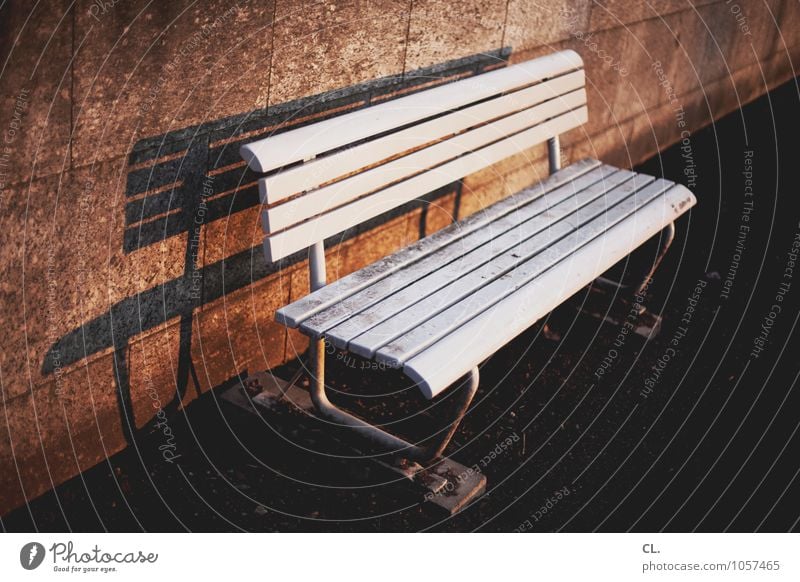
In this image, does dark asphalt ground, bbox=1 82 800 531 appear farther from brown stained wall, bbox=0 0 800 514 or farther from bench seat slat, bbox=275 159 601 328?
bench seat slat, bbox=275 159 601 328

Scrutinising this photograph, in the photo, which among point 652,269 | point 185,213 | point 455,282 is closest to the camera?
point 185,213

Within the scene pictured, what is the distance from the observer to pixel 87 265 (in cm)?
300

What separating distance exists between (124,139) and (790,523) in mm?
2602

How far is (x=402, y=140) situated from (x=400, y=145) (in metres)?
0.02

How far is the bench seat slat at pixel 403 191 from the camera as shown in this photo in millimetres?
3117

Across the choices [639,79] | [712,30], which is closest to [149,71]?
[639,79]

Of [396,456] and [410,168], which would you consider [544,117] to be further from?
[396,456]

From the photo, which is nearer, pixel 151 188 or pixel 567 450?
pixel 151 188

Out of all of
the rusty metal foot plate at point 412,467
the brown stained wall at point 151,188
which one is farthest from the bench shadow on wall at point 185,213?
the rusty metal foot plate at point 412,467

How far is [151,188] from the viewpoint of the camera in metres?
3.08

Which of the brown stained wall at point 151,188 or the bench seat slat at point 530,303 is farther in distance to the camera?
the bench seat slat at point 530,303
